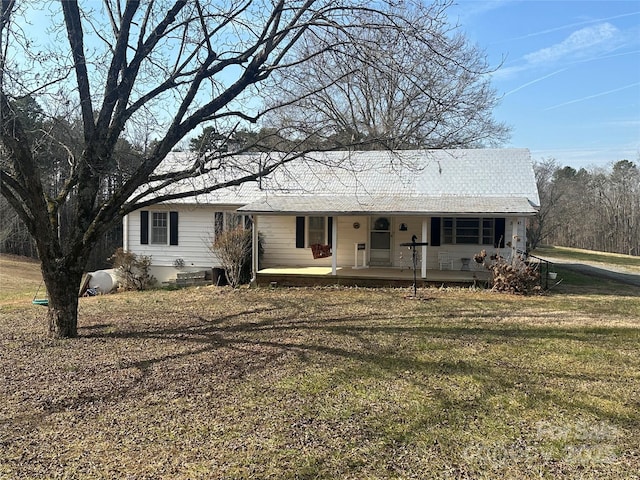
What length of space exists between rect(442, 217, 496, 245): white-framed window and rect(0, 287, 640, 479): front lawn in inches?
221

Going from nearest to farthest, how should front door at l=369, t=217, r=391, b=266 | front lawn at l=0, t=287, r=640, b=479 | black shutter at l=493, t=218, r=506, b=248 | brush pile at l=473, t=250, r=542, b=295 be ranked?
front lawn at l=0, t=287, r=640, b=479 → brush pile at l=473, t=250, r=542, b=295 → black shutter at l=493, t=218, r=506, b=248 → front door at l=369, t=217, r=391, b=266

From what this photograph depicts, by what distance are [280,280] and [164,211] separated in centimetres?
555

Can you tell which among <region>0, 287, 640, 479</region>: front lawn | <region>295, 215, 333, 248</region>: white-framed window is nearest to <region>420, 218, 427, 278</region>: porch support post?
<region>295, 215, 333, 248</region>: white-framed window

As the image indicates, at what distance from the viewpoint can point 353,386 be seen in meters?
5.24

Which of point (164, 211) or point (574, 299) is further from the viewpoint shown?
point (164, 211)

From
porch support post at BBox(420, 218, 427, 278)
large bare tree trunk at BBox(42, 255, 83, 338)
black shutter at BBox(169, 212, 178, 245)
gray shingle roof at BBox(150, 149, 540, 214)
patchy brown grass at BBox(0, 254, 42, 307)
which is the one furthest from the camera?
patchy brown grass at BBox(0, 254, 42, 307)

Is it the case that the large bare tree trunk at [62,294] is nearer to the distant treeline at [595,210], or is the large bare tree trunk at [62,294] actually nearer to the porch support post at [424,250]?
the porch support post at [424,250]

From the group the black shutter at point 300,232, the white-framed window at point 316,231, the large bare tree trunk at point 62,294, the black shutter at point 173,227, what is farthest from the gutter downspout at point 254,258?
the large bare tree trunk at point 62,294

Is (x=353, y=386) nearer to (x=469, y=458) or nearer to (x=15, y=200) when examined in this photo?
(x=469, y=458)

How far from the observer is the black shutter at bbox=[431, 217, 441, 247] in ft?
48.4

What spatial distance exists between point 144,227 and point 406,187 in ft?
30.4

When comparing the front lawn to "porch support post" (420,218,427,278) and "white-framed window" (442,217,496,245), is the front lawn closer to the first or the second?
"porch support post" (420,218,427,278)

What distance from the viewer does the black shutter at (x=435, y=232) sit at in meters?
14.8

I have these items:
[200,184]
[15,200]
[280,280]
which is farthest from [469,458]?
[200,184]
